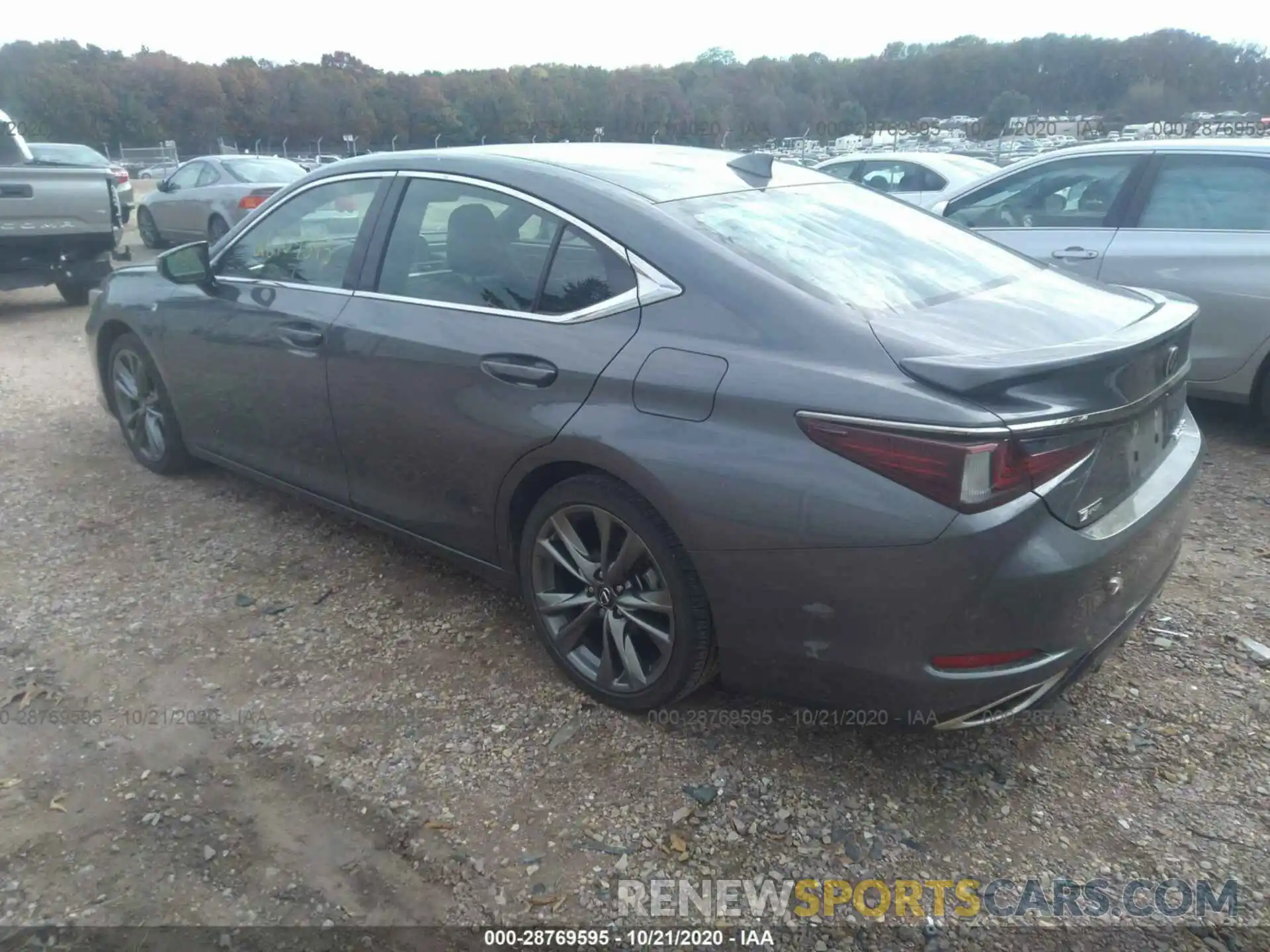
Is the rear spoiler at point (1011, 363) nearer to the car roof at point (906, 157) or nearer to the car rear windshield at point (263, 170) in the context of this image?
the car roof at point (906, 157)

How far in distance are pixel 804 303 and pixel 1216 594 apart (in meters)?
2.26

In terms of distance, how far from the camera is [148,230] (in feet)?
47.5

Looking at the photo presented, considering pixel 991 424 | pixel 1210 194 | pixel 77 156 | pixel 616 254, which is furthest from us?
pixel 77 156

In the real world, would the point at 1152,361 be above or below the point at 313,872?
above

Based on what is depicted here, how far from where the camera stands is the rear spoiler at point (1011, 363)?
2.23 meters

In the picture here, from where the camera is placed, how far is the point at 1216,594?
12.1 ft

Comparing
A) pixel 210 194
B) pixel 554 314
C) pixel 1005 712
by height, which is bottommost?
pixel 1005 712

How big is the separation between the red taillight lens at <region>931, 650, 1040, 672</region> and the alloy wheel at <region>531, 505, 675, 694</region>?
2.42 ft

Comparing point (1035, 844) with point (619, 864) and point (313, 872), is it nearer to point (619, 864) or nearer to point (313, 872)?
point (619, 864)

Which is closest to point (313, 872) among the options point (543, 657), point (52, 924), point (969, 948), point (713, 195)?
point (52, 924)

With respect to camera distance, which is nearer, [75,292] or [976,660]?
[976,660]

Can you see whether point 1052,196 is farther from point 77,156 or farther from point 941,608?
point 77,156

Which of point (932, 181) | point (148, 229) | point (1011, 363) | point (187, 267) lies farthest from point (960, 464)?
point (148, 229)

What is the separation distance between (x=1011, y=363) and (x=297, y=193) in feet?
9.93
